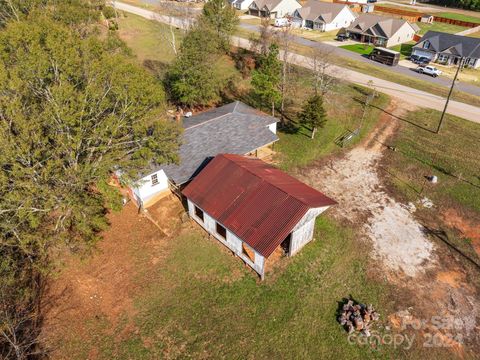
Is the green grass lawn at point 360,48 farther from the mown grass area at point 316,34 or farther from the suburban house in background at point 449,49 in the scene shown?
the suburban house in background at point 449,49

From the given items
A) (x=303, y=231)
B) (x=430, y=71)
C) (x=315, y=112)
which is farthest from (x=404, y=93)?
(x=303, y=231)

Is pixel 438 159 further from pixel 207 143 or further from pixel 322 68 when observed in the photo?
pixel 207 143

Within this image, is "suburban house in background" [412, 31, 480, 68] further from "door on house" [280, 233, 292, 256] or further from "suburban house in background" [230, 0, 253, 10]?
"door on house" [280, 233, 292, 256]

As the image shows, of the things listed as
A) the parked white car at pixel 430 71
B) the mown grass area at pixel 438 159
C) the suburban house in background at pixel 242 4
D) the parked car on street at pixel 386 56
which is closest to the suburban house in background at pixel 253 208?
the mown grass area at pixel 438 159

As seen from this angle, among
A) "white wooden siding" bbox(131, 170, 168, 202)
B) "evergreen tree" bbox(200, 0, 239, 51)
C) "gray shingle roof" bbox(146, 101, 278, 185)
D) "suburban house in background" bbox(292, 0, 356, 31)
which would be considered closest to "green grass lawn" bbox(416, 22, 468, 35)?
"suburban house in background" bbox(292, 0, 356, 31)

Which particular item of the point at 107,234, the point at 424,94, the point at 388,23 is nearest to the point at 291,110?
the point at 424,94

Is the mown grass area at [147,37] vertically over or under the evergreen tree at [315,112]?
over

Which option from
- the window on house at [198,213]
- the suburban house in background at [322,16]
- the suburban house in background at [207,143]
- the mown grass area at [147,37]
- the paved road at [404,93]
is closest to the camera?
the window on house at [198,213]

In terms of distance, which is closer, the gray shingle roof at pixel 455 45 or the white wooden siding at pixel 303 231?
the white wooden siding at pixel 303 231
